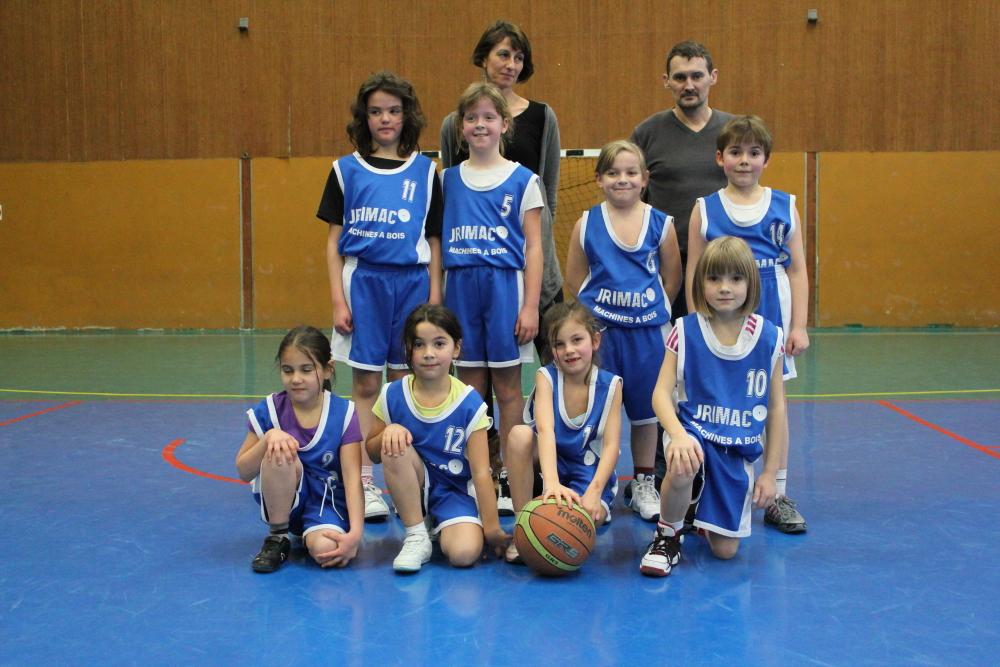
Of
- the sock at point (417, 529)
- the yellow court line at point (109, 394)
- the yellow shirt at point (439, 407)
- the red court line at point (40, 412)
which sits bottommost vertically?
the sock at point (417, 529)

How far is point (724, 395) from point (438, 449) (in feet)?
3.24

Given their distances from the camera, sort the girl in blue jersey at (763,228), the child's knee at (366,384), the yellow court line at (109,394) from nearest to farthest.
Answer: the girl in blue jersey at (763,228), the child's knee at (366,384), the yellow court line at (109,394)

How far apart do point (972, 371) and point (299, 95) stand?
7.69 metres

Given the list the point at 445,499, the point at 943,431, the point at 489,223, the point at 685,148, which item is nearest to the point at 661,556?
the point at 445,499

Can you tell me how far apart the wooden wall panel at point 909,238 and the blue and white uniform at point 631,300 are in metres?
7.47

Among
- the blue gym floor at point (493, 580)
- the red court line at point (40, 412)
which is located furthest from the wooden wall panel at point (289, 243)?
the blue gym floor at point (493, 580)

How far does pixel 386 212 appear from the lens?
351 cm

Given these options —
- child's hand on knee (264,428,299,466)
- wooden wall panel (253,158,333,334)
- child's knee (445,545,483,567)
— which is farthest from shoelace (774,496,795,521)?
wooden wall panel (253,158,333,334)

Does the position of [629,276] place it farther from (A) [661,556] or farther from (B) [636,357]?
(A) [661,556]

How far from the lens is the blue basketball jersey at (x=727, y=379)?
301cm

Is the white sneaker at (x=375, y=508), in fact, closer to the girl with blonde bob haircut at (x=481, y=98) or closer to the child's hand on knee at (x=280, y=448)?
the child's hand on knee at (x=280, y=448)

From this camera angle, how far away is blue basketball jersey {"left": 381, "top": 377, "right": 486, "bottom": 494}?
10.1ft

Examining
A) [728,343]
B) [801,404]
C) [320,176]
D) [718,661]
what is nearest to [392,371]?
[728,343]

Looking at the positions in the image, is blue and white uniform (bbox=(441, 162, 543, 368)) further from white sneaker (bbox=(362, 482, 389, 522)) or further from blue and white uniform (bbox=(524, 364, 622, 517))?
white sneaker (bbox=(362, 482, 389, 522))
